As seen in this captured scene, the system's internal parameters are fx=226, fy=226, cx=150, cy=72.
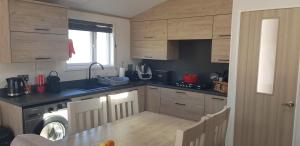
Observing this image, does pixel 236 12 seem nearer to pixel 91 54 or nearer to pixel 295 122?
pixel 295 122

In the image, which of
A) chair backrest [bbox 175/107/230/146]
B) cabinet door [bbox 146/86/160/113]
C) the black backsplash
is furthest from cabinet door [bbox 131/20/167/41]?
chair backrest [bbox 175/107/230/146]

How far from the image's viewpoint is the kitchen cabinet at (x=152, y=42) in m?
3.83

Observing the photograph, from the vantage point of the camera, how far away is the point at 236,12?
2871 millimetres

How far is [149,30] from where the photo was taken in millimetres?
4016

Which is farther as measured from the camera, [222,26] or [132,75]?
[132,75]

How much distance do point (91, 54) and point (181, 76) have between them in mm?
1619

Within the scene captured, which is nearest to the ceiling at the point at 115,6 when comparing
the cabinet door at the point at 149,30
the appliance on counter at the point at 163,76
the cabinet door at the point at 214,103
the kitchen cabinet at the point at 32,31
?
the cabinet door at the point at 149,30

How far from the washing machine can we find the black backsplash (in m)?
2.10

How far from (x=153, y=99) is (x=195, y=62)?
0.96 metres

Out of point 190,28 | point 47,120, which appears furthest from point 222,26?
point 47,120

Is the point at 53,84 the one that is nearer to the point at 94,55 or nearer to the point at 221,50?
the point at 94,55

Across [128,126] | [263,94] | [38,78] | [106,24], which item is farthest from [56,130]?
[263,94]

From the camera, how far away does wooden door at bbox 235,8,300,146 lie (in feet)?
8.27

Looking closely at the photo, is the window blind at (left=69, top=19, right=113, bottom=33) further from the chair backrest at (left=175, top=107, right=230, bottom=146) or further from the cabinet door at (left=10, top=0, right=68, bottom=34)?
the chair backrest at (left=175, top=107, right=230, bottom=146)
